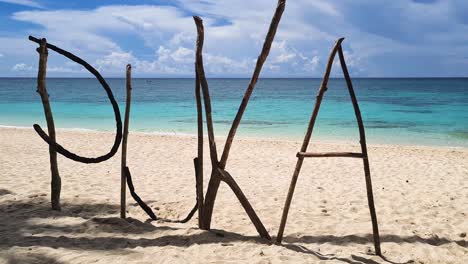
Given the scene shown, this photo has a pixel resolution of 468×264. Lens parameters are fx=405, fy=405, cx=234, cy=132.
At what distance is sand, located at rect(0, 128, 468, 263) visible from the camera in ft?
12.9

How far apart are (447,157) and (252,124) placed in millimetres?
12440

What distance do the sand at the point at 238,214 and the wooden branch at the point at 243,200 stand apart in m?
0.11

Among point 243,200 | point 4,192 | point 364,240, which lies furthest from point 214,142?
point 4,192

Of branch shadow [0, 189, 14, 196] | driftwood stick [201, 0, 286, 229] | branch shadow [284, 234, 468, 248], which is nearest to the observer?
driftwood stick [201, 0, 286, 229]

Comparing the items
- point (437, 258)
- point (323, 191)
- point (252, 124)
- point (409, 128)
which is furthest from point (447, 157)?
point (252, 124)

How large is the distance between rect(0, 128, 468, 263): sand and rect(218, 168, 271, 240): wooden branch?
111 mm

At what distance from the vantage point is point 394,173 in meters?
8.66

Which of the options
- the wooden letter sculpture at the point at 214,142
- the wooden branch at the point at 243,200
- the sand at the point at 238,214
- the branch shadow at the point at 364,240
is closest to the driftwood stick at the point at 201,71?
the wooden letter sculpture at the point at 214,142

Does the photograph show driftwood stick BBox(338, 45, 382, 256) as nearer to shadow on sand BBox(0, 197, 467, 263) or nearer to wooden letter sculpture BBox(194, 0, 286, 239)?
shadow on sand BBox(0, 197, 467, 263)

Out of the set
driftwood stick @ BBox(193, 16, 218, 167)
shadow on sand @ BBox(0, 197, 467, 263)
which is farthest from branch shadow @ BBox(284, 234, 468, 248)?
driftwood stick @ BBox(193, 16, 218, 167)

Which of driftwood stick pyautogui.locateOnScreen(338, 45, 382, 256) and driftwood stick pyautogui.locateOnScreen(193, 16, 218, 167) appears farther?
driftwood stick pyautogui.locateOnScreen(193, 16, 218, 167)

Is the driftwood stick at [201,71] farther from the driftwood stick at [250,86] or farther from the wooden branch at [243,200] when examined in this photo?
the wooden branch at [243,200]

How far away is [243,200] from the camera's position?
4125mm

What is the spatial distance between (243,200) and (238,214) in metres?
1.26
